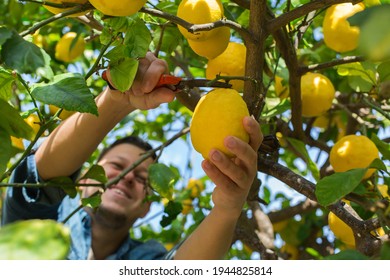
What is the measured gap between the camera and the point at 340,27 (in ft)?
4.76

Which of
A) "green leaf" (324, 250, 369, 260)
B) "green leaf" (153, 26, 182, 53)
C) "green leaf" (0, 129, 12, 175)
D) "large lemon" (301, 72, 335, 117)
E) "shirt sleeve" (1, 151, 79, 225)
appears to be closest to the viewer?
"green leaf" (324, 250, 369, 260)

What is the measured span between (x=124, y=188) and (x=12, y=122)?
148 cm

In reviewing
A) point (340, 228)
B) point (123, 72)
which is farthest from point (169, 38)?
point (340, 228)

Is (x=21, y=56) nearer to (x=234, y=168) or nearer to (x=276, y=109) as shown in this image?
(x=234, y=168)

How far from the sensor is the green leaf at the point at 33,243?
415 millimetres

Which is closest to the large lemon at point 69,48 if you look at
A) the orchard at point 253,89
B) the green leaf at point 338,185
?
the orchard at point 253,89

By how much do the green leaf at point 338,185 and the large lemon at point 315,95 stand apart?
0.71m

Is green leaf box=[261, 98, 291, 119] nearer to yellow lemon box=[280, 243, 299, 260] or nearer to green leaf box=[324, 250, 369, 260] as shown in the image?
green leaf box=[324, 250, 369, 260]

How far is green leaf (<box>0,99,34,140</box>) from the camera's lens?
748 mm

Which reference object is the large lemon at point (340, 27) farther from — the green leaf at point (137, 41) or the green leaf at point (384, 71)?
the green leaf at point (137, 41)

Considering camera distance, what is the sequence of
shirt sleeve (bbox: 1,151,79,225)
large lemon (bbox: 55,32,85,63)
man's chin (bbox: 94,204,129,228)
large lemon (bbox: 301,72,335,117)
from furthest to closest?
man's chin (bbox: 94,204,129,228) < large lemon (bbox: 55,32,85,63) < shirt sleeve (bbox: 1,151,79,225) < large lemon (bbox: 301,72,335,117)

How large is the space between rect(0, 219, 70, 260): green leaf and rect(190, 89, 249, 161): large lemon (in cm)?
51

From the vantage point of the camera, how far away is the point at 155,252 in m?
2.07

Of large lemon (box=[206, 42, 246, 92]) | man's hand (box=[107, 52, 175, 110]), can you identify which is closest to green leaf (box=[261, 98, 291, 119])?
large lemon (box=[206, 42, 246, 92])
